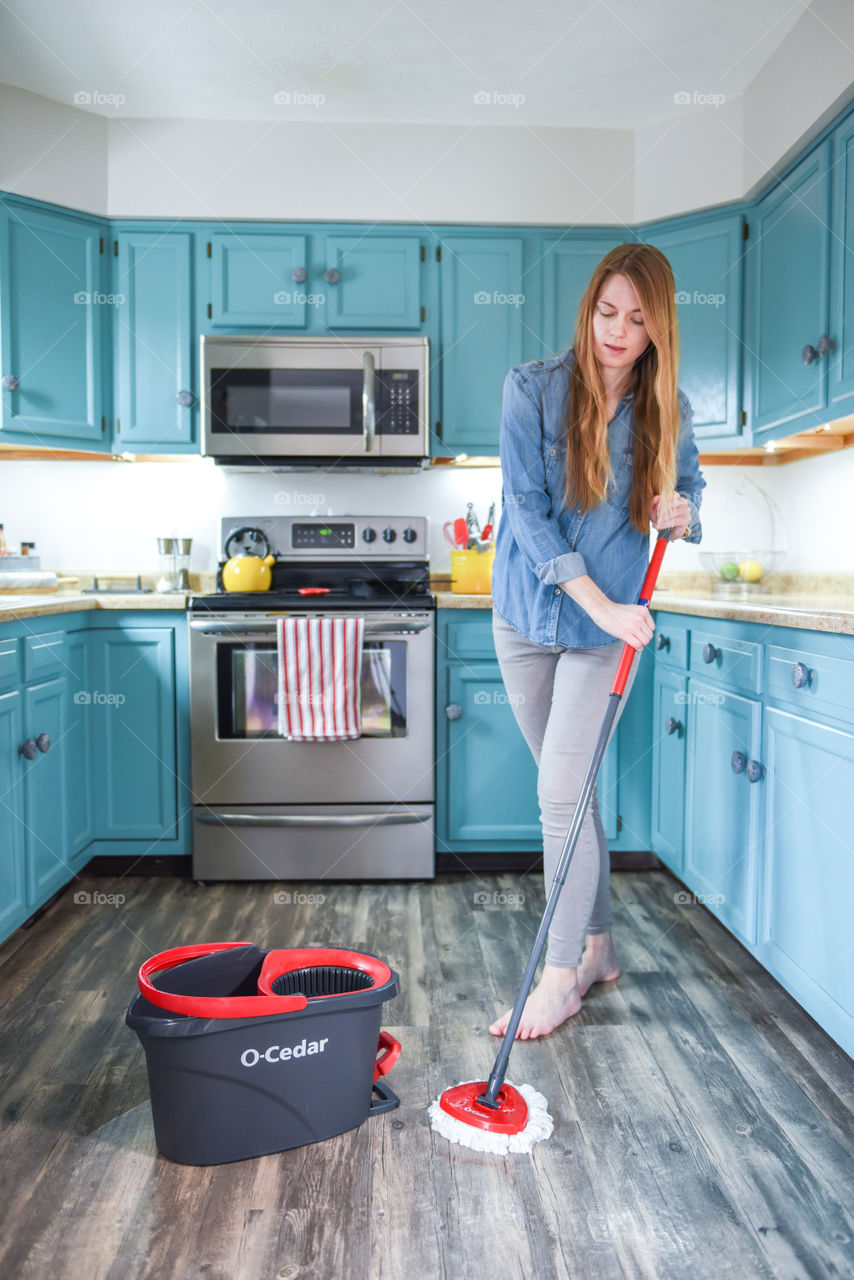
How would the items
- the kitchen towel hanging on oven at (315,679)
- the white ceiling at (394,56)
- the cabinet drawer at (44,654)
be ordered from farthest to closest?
the kitchen towel hanging on oven at (315,679)
the white ceiling at (394,56)
the cabinet drawer at (44,654)

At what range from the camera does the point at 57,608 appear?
2447 millimetres

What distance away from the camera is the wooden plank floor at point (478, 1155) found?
122 cm

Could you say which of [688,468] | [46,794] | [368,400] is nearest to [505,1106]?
[688,468]

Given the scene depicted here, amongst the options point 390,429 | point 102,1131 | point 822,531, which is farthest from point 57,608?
point 822,531

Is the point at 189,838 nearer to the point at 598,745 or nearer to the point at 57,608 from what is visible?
the point at 57,608

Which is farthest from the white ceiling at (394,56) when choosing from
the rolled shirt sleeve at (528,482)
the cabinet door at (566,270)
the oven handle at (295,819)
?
the oven handle at (295,819)

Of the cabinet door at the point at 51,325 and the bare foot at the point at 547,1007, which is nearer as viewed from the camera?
the bare foot at the point at 547,1007

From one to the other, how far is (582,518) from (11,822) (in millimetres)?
1487

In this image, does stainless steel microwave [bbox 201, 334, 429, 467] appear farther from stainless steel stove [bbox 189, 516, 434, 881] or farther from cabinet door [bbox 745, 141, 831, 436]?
cabinet door [bbox 745, 141, 831, 436]

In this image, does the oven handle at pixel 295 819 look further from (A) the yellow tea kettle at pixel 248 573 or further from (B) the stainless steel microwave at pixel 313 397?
(B) the stainless steel microwave at pixel 313 397

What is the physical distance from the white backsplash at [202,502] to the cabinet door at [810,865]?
1550 millimetres

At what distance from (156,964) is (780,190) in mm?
2559

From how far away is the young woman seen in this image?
1683 millimetres

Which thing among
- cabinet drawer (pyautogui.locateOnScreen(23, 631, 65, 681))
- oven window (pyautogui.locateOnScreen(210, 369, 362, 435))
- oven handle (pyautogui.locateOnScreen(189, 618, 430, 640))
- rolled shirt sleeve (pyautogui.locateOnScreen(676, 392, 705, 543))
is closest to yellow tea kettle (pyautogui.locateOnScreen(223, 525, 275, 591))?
oven handle (pyautogui.locateOnScreen(189, 618, 430, 640))
